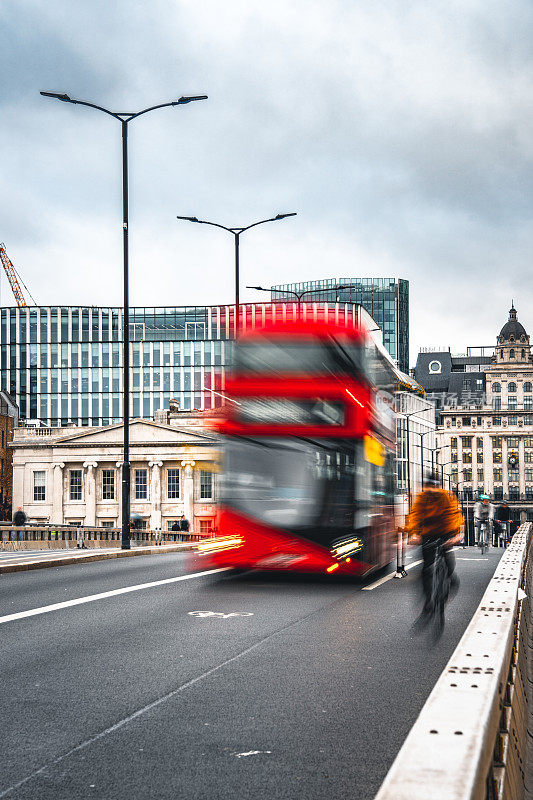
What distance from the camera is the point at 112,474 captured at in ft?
270

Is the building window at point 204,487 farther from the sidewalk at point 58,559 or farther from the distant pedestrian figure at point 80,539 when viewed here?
the sidewalk at point 58,559

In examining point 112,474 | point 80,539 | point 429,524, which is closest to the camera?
point 429,524

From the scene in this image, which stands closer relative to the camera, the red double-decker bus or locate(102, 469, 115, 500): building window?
the red double-decker bus

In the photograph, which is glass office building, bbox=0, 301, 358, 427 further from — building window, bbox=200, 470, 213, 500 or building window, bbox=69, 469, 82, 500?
building window, bbox=200, 470, 213, 500

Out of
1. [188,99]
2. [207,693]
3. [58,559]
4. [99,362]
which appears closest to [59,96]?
[188,99]

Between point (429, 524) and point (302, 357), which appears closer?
point (429, 524)

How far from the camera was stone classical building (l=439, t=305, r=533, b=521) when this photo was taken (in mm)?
132750

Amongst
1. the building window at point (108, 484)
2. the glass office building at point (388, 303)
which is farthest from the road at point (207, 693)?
the glass office building at point (388, 303)

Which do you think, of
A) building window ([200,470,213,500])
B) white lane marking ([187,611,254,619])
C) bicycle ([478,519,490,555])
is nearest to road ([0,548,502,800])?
white lane marking ([187,611,254,619])

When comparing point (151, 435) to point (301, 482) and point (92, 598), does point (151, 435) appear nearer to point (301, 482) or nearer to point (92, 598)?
point (301, 482)

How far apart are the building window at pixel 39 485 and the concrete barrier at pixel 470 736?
8087cm

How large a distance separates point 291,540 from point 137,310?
311ft

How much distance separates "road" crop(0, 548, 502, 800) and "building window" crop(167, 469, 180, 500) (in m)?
68.0

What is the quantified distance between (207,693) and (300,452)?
23.7ft
